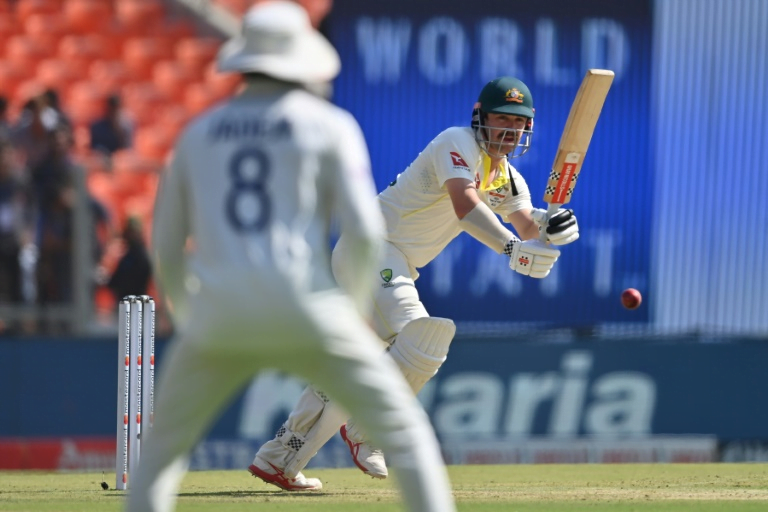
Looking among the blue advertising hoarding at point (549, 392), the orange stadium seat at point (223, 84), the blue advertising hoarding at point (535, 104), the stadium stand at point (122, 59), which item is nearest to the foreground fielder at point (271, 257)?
the blue advertising hoarding at point (549, 392)

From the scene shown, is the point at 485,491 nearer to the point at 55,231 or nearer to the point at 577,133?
the point at 577,133

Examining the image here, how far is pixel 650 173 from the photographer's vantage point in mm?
12414

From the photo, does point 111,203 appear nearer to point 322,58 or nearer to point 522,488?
point 522,488

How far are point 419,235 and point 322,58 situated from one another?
312 cm

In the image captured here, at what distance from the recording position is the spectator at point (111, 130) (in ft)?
43.5

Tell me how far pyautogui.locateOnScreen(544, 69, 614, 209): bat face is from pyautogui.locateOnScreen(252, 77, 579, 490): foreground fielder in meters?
0.14

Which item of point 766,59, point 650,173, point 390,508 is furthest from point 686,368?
point 390,508

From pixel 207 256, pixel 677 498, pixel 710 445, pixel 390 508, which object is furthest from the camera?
pixel 710 445

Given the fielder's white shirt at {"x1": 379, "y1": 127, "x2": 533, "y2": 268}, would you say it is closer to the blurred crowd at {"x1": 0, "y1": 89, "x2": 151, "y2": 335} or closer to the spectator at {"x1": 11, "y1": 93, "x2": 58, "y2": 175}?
the blurred crowd at {"x1": 0, "y1": 89, "x2": 151, "y2": 335}

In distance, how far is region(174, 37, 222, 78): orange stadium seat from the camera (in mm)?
14547

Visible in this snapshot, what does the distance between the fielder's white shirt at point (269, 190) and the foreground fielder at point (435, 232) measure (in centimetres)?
260

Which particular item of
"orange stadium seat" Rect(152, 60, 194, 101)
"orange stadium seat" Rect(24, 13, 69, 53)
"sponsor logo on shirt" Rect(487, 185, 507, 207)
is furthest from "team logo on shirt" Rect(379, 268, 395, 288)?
"orange stadium seat" Rect(24, 13, 69, 53)

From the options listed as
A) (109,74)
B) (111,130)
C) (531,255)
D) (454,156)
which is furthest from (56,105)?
(531,255)

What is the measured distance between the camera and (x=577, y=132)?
688 cm
